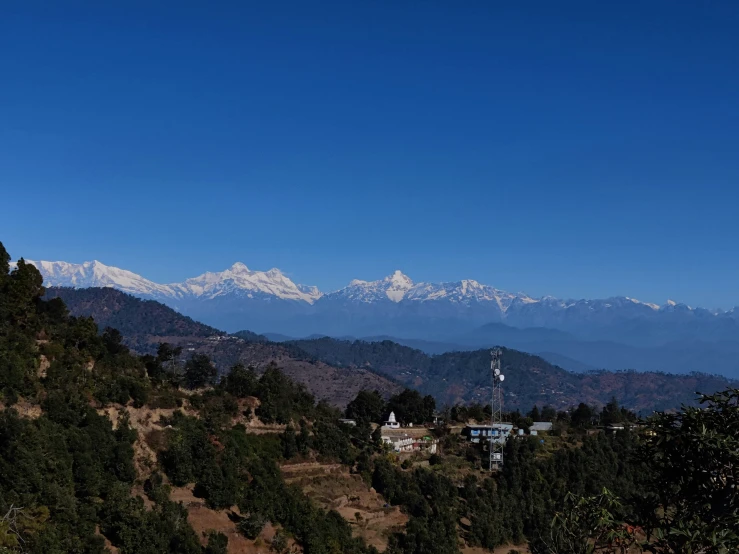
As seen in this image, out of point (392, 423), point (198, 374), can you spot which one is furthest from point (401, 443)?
point (198, 374)

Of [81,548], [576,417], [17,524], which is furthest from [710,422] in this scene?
[576,417]

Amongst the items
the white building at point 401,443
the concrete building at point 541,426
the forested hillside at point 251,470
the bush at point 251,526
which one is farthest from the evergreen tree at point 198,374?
the concrete building at point 541,426

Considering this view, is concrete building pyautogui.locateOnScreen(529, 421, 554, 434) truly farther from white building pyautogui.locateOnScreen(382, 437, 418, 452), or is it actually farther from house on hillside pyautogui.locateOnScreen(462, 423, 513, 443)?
white building pyautogui.locateOnScreen(382, 437, 418, 452)

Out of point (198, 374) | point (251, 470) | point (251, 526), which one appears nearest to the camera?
point (251, 526)

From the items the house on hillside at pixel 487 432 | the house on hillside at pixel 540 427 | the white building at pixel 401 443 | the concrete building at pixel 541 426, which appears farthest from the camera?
the concrete building at pixel 541 426

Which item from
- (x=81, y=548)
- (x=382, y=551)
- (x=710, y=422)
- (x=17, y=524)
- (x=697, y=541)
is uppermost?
(x=710, y=422)

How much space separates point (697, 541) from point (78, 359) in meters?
33.2

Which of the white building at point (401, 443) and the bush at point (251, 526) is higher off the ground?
the white building at point (401, 443)

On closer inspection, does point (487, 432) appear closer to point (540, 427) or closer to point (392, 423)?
point (392, 423)

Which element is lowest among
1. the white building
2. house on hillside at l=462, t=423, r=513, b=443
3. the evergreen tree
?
the white building

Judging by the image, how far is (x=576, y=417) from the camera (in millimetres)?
70500

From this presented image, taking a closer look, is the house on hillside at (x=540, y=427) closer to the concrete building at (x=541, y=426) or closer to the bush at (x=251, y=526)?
the concrete building at (x=541, y=426)

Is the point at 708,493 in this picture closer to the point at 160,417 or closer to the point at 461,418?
the point at 160,417

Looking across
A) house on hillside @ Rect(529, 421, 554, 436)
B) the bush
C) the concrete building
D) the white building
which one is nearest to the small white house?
the white building
